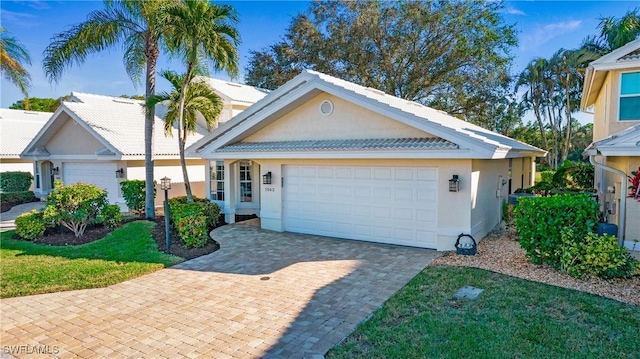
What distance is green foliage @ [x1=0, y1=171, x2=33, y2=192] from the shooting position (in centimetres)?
2316

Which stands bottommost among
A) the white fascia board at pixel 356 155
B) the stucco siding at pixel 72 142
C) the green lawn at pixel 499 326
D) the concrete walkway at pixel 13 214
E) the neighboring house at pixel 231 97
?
the concrete walkway at pixel 13 214

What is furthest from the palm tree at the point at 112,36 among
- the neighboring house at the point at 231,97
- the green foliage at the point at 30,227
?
the neighboring house at the point at 231,97

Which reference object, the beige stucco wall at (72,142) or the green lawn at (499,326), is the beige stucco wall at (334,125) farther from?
the beige stucco wall at (72,142)

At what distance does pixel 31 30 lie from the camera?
51.2 feet

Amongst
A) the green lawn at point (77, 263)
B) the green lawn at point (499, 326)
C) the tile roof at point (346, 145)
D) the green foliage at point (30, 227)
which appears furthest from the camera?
the green foliage at point (30, 227)

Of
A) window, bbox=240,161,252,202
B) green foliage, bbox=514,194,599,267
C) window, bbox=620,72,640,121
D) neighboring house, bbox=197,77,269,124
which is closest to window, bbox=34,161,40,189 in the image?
neighboring house, bbox=197,77,269,124

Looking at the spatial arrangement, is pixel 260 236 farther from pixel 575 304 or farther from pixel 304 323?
pixel 575 304

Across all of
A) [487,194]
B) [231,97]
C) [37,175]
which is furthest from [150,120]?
[37,175]

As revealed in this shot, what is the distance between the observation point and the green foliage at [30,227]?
12742mm

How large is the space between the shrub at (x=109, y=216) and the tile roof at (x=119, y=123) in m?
3.93

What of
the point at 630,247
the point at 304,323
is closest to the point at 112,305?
the point at 304,323

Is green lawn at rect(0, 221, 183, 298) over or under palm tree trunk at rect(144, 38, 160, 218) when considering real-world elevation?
under

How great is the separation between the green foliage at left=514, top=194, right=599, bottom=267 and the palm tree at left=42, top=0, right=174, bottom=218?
12.7 meters

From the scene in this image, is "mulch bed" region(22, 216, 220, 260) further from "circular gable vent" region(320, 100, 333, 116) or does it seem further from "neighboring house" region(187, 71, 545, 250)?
"circular gable vent" region(320, 100, 333, 116)
